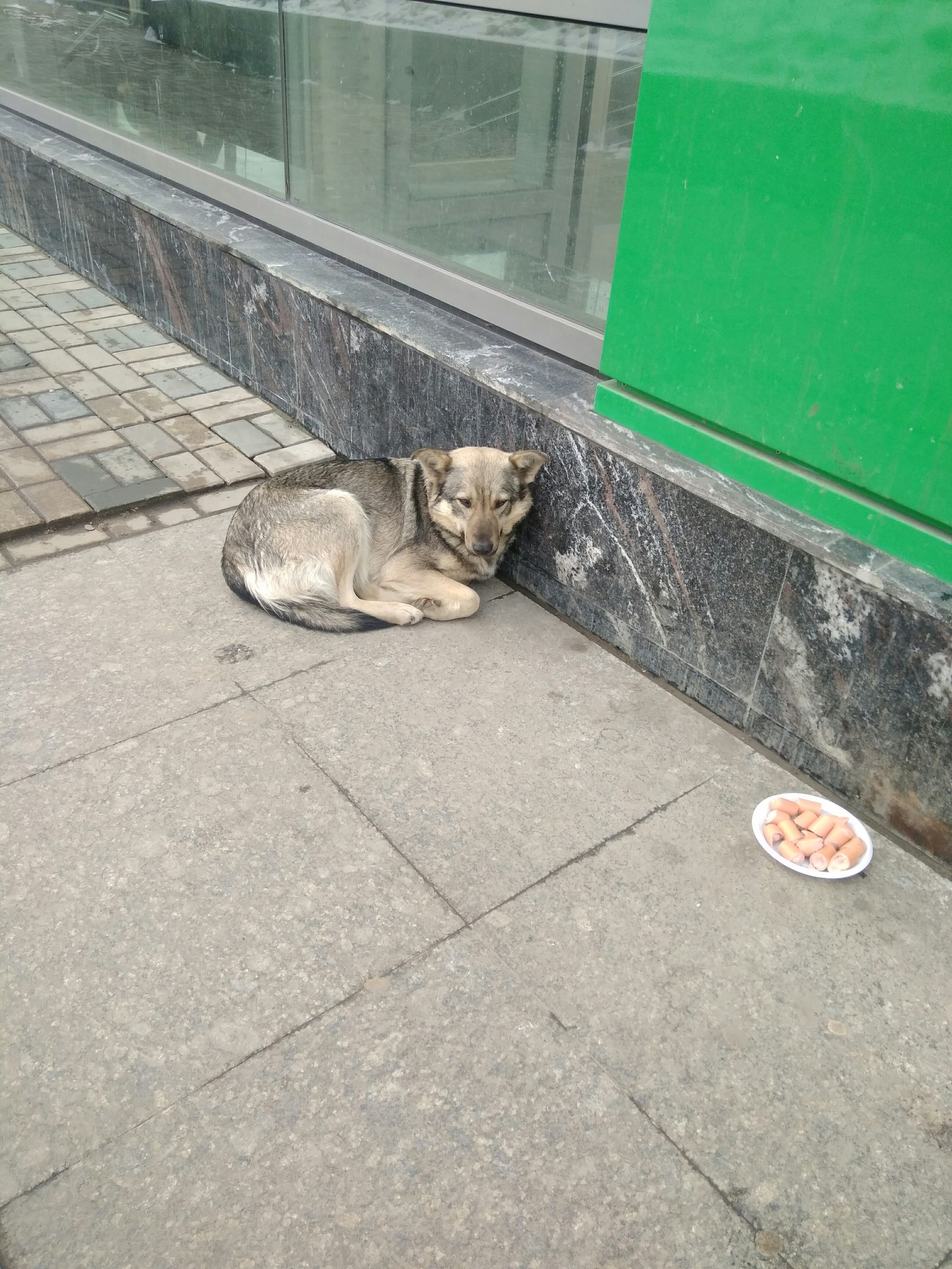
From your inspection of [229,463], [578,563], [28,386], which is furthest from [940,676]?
[28,386]

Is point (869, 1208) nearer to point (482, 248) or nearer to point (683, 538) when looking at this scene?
point (683, 538)

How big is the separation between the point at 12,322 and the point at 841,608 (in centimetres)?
735

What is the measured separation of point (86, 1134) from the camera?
2.57m

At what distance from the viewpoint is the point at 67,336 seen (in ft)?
25.5

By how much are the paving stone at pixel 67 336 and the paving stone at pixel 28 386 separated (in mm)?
618

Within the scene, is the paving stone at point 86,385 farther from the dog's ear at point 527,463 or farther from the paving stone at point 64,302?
the dog's ear at point 527,463

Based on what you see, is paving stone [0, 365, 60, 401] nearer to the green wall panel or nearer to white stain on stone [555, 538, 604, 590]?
white stain on stone [555, 538, 604, 590]

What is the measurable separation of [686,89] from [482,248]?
214 cm

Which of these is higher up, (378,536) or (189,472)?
(378,536)

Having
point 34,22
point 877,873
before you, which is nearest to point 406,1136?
point 877,873

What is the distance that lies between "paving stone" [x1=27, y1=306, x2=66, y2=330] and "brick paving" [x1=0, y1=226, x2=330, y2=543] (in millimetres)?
14

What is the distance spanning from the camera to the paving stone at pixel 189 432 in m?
6.38

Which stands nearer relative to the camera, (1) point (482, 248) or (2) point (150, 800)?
(2) point (150, 800)

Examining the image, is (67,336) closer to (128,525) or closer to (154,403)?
(154,403)
